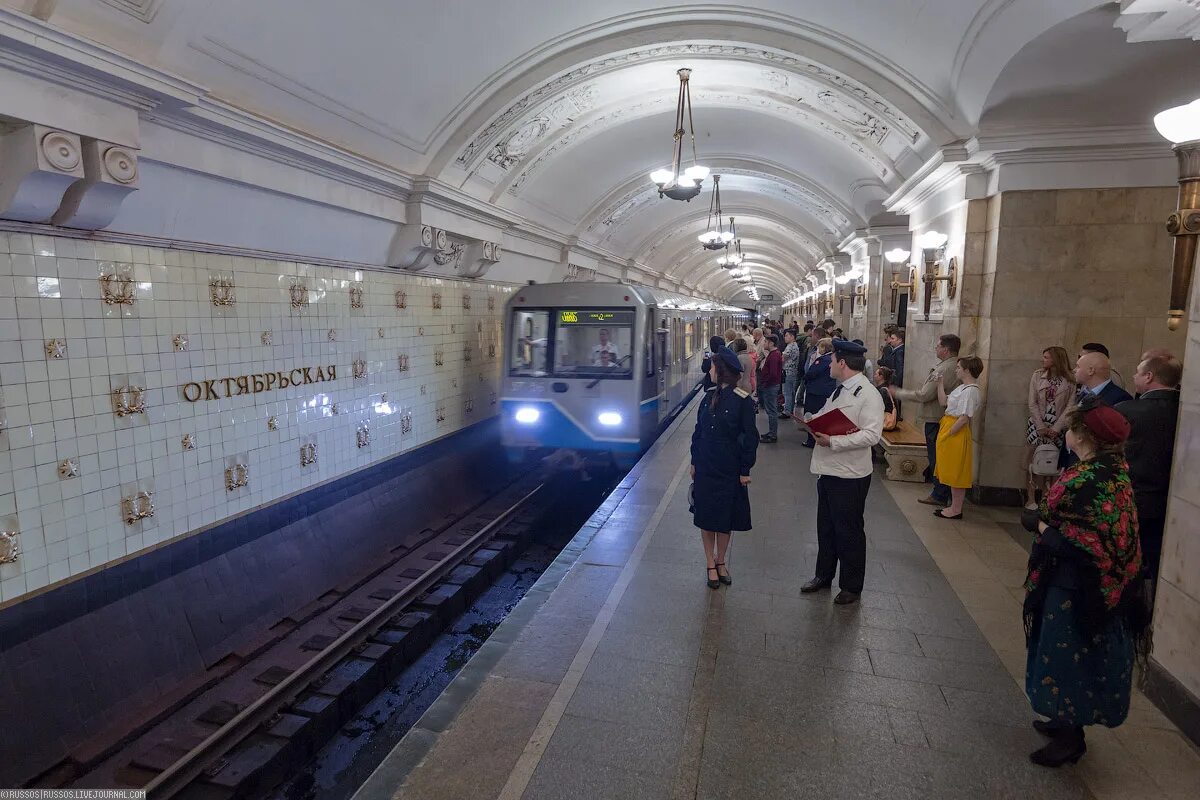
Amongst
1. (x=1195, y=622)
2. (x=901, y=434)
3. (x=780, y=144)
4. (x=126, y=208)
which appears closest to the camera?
(x=1195, y=622)

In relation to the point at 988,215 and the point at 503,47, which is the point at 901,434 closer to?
the point at 988,215

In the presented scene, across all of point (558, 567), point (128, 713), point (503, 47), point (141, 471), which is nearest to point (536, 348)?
point (503, 47)

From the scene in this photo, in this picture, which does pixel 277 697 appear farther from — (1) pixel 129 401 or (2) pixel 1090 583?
(2) pixel 1090 583

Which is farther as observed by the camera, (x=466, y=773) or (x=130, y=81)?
(x=130, y=81)

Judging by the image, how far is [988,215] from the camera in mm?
6637

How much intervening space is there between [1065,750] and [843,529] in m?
1.69

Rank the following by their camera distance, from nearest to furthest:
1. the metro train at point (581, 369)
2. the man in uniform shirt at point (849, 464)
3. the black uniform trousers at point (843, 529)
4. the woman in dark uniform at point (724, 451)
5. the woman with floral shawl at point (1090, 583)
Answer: the woman with floral shawl at point (1090, 583) < the man in uniform shirt at point (849, 464) < the black uniform trousers at point (843, 529) < the woman in dark uniform at point (724, 451) < the metro train at point (581, 369)

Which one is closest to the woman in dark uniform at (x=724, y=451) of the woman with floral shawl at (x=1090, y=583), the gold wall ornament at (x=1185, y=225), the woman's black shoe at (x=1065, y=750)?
the woman with floral shawl at (x=1090, y=583)

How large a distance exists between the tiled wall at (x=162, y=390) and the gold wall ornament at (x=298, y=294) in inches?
0.8

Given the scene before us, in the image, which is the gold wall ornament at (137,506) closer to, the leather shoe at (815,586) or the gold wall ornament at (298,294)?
the gold wall ornament at (298,294)

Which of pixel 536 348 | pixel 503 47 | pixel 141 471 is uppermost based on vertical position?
pixel 503 47

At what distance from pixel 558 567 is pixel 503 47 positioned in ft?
17.5

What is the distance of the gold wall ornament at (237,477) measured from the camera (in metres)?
5.42

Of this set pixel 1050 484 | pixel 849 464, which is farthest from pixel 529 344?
pixel 1050 484
